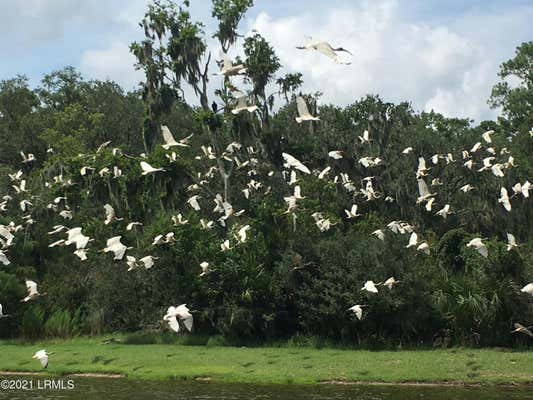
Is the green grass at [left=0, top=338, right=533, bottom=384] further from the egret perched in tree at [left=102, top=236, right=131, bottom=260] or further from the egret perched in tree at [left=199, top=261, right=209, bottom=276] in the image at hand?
the egret perched in tree at [left=102, top=236, right=131, bottom=260]

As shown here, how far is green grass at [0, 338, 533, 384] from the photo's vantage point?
2114cm

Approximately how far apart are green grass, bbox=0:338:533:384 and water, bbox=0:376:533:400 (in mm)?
799

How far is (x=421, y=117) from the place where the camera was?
52000mm

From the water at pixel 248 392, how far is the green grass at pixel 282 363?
2.62ft

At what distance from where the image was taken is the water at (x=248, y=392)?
60.7 ft

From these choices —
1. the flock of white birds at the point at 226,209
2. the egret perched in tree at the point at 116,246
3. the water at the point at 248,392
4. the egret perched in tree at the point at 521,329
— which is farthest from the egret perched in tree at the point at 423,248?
the egret perched in tree at the point at 116,246

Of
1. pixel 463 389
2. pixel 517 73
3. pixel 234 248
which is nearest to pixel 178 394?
pixel 463 389

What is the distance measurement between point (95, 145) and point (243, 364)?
30471 millimetres

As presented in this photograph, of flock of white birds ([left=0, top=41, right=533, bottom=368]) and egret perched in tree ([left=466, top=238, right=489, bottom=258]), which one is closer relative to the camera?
flock of white birds ([left=0, top=41, right=533, bottom=368])

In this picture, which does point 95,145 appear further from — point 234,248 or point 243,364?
point 243,364

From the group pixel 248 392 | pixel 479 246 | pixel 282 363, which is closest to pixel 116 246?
pixel 282 363

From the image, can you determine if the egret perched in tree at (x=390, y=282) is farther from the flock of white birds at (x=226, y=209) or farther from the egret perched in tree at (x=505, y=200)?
the egret perched in tree at (x=505, y=200)

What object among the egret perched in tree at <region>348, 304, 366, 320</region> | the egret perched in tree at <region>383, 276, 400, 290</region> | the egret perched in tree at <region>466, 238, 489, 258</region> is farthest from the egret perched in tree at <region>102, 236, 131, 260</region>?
the egret perched in tree at <region>466, 238, 489, 258</region>

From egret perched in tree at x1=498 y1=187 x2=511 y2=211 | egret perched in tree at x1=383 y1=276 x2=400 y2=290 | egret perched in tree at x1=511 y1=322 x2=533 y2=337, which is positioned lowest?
egret perched in tree at x1=511 y1=322 x2=533 y2=337
